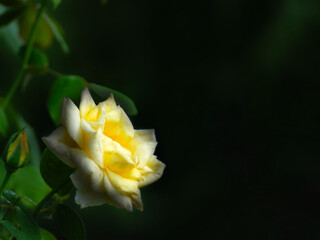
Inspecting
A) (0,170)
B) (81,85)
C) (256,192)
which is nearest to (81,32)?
(256,192)

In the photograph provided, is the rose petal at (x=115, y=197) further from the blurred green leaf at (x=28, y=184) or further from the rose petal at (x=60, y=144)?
the blurred green leaf at (x=28, y=184)

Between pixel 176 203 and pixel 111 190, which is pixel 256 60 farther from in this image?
pixel 111 190

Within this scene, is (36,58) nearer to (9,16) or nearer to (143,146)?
(9,16)

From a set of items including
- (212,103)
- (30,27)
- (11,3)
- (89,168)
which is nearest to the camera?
(89,168)

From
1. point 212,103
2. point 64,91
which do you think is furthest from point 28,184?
point 212,103

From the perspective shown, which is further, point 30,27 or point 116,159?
point 30,27

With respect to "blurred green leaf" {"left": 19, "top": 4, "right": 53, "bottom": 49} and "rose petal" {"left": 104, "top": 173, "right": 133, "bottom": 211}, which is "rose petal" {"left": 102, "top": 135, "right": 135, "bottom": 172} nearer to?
"rose petal" {"left": 104, "top": 173, "right": 133, "bottom": 211}

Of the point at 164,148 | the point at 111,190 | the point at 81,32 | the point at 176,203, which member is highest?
the point at 111,190
